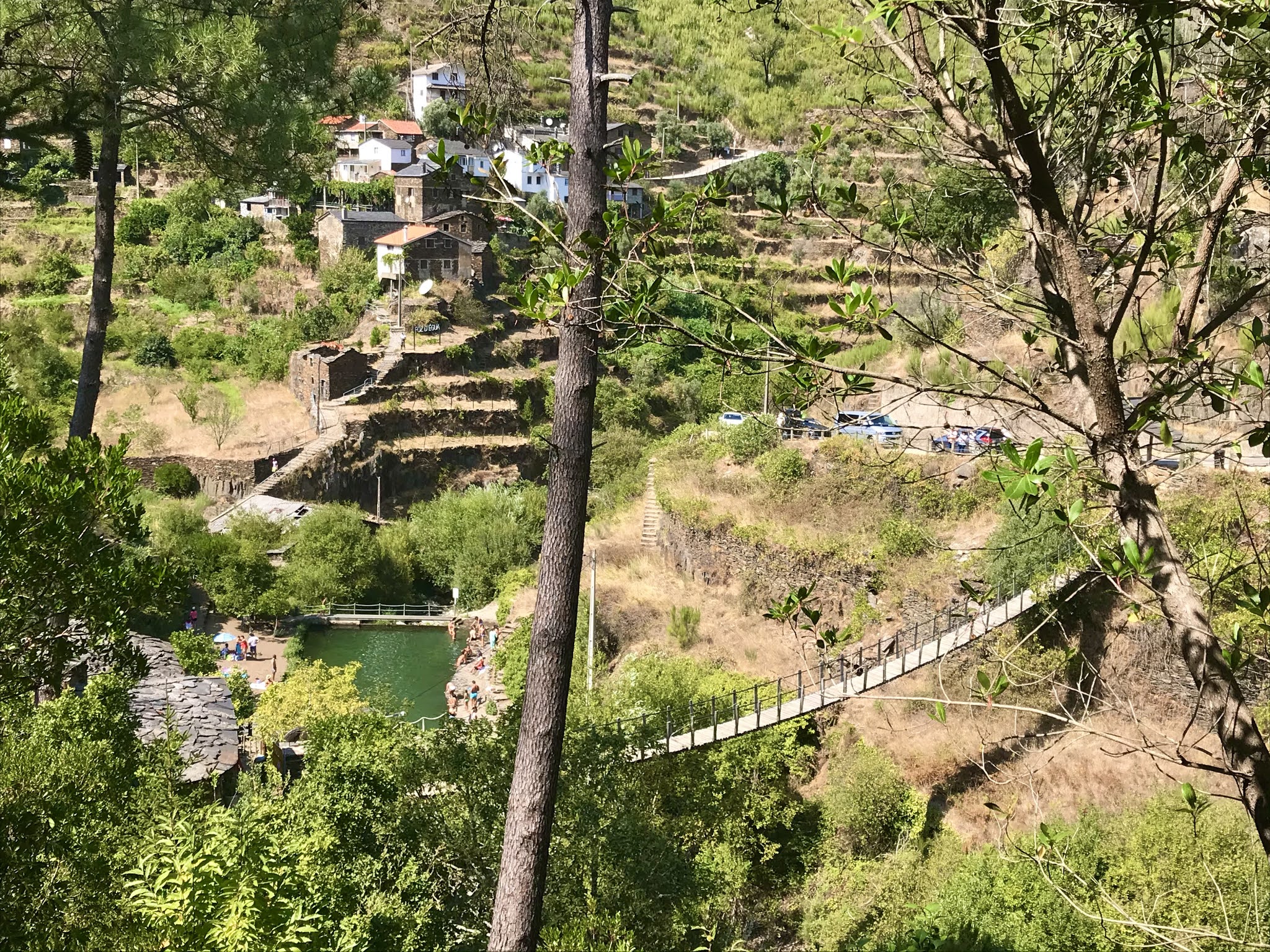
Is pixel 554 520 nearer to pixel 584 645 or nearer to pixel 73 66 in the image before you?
pixel 73 66

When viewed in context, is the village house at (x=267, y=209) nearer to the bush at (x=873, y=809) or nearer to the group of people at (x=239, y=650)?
the group of people at (x=239, y=650)

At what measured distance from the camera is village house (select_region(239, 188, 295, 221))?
4247cm

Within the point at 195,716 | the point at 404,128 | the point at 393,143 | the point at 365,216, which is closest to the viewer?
the point at 195,716

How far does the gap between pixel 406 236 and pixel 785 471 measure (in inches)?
832

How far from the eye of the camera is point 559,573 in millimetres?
4785

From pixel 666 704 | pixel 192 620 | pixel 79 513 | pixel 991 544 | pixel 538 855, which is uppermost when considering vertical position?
pixel 79 513

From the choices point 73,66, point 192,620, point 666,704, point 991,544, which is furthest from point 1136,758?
point 192,620

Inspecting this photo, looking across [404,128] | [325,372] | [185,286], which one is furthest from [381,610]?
[404,128]

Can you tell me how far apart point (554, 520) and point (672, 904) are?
201 inches

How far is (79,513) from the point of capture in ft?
19.5

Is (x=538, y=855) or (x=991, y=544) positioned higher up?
(x=538, y=855)

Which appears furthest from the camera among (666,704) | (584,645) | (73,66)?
(584,645)

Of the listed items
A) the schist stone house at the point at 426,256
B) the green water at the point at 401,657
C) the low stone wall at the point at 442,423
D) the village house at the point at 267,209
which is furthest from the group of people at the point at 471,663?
the village house at the point at 267,209

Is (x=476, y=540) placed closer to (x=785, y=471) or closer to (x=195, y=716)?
(x=785, y=471)
